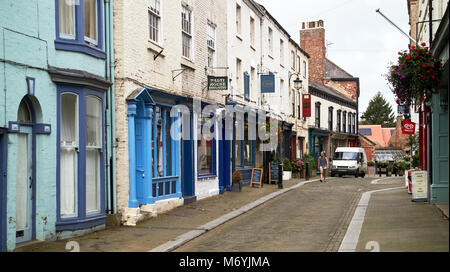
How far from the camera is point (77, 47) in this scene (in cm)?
1155

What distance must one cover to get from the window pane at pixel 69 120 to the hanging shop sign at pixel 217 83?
25.3 feet

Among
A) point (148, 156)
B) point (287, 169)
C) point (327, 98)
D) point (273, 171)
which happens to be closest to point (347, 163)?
point (287, 169)

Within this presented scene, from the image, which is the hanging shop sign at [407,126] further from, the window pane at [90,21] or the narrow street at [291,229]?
the window pane at [90,21]

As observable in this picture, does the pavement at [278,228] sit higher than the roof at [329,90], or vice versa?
the roof at [329,90]

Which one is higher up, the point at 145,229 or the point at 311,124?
the point at 311,124

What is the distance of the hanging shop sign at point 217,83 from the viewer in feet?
61.4

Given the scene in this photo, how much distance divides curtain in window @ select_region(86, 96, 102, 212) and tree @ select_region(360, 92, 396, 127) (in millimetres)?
94720

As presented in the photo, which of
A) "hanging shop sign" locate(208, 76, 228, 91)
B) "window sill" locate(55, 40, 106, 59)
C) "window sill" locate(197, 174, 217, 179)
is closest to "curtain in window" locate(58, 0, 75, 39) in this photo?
"window sill" locate(55, 40, 106, 59)

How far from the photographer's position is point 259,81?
2709 cm

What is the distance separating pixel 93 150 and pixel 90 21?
308cm

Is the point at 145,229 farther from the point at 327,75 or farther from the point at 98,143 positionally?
the point at 327,75

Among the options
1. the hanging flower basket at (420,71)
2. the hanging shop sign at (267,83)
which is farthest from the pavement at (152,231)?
the hanging shop sign at (267,83)
